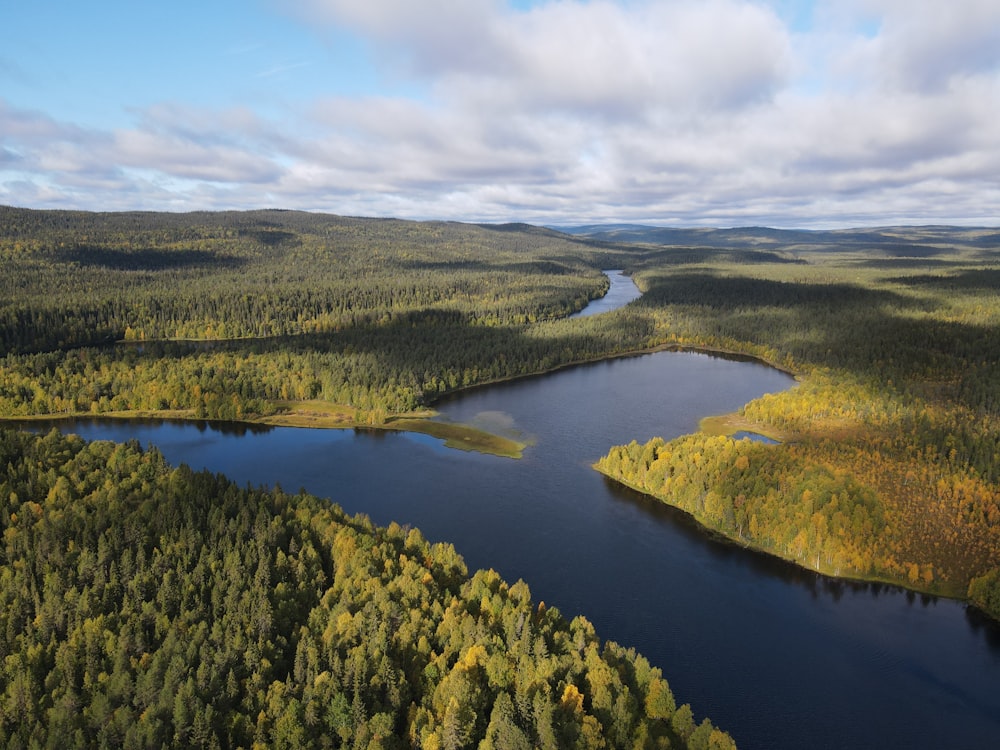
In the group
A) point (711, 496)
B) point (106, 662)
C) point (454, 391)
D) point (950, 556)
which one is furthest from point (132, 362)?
point (950, 556)

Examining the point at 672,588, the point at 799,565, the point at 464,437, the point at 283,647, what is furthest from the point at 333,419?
the point at 799,565

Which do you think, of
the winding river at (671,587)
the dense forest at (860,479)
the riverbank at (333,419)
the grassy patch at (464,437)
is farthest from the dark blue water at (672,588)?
the riverbank at (333,419)

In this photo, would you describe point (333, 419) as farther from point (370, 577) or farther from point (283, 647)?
point (283, 647)

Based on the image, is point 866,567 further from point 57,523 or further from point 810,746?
point 57,523

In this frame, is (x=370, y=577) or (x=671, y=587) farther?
(x=671, y=587)

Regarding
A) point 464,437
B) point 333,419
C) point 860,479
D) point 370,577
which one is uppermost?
point 370,577

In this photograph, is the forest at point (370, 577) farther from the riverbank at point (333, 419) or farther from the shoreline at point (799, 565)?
the riverbank at point (333, 419)
